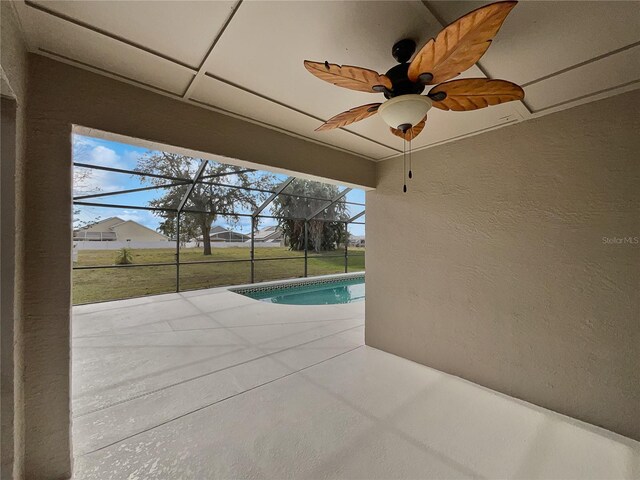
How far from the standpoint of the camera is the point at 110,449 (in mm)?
1558

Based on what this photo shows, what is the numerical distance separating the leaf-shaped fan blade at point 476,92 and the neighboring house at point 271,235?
22.6ft

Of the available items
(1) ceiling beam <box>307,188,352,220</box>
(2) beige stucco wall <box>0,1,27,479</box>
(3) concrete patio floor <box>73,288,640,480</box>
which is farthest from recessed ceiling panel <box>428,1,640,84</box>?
(1) ceiling beam <box>307,188,352,220</box>

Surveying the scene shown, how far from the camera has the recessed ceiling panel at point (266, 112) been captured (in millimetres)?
1551

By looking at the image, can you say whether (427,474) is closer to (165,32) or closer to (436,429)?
(436,429)

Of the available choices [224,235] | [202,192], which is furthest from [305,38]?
[224,235]

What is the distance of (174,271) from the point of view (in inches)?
294

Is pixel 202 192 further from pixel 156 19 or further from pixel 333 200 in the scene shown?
pixel 156 19

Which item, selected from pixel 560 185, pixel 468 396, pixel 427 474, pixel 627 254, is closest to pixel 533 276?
pixel 627 254

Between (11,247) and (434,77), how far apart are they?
6.09 feet

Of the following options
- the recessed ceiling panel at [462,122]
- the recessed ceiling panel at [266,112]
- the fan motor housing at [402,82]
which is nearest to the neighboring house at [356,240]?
the recessed ceiling panel at [266,112]

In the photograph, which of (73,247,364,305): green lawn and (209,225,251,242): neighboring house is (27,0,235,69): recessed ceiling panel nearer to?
(73,247,364,305): green lawn

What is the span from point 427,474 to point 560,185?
→ 2.00m

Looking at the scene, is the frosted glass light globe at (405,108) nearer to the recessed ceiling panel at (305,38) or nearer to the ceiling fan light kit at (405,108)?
the ceiling fan light kit at (405,108)

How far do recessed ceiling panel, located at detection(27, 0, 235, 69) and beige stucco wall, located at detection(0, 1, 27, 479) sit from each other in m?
0.24
